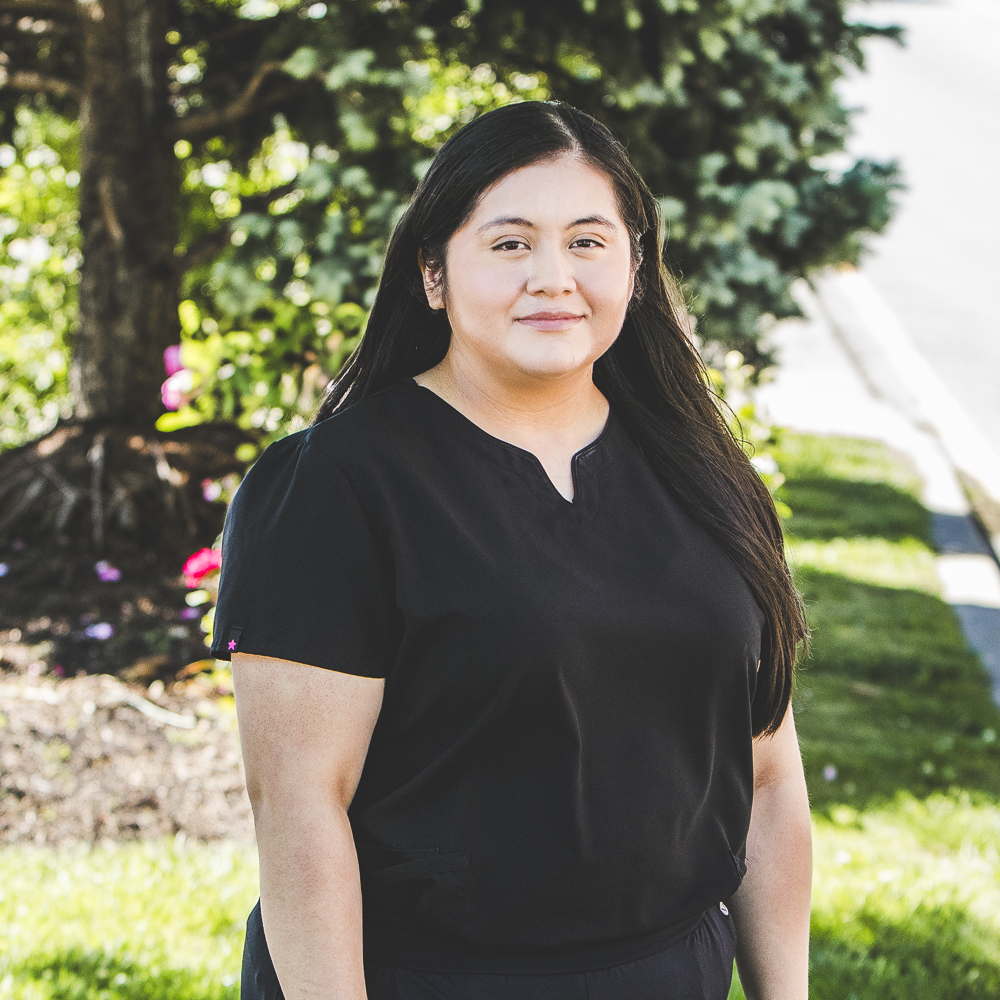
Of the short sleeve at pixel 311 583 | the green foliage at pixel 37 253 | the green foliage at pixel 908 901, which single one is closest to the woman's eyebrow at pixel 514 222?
the short sleeve at pixel 311 583

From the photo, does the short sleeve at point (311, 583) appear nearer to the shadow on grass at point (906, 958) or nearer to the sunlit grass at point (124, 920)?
the sunlit grass at point (124, 920)

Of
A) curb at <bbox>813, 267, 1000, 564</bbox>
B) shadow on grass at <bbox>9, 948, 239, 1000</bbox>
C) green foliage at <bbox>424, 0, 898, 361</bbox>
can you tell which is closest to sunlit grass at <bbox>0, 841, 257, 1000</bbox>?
shadow on grass at <bbox>9, 948, 239, 1000</bbox>

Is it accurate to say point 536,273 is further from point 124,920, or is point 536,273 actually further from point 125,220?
point 125,220

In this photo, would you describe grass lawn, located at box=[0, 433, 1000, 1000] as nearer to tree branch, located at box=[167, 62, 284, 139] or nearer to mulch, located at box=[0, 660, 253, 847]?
mulch, located at box=[0, 660, 253, 847]

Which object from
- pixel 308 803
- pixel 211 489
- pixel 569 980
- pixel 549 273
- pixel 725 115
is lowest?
pixel 211 489

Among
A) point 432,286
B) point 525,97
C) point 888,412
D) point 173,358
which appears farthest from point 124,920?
point 888,412

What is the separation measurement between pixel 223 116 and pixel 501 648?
14.2ft

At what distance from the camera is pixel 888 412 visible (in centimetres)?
969

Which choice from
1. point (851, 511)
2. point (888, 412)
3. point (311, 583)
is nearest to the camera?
point (311, 583)

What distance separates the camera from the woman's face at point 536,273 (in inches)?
57.7

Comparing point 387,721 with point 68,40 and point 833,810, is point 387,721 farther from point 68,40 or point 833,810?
point 68,40

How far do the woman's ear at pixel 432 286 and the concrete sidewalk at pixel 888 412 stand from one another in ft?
12.1

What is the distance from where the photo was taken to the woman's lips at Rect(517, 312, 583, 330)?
1.47 m

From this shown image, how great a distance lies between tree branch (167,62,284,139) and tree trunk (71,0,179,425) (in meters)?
0.10
